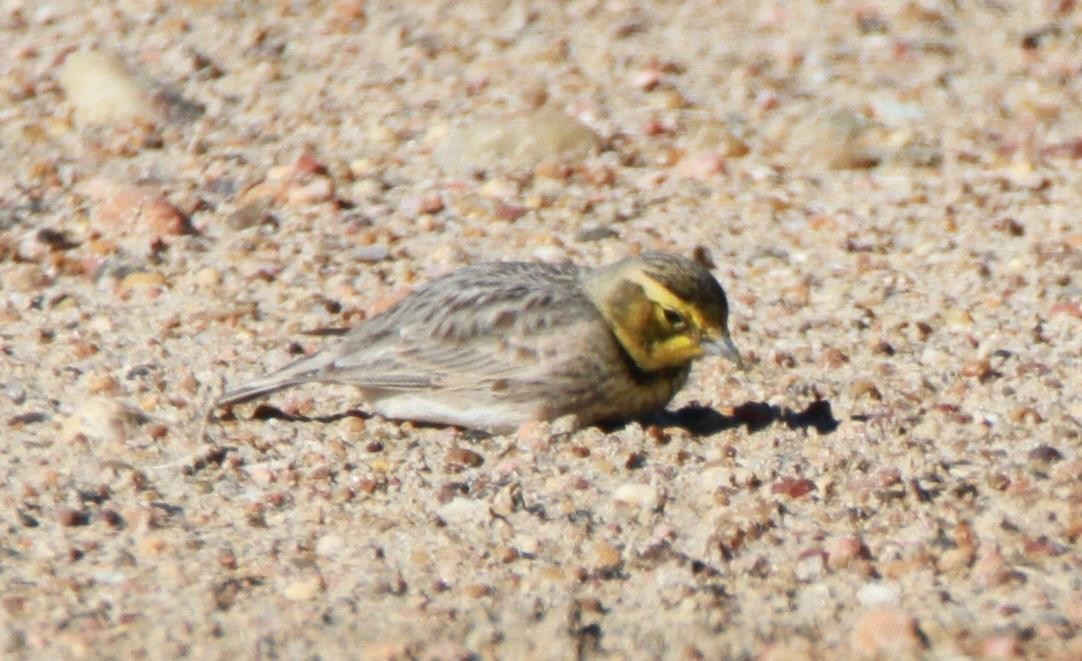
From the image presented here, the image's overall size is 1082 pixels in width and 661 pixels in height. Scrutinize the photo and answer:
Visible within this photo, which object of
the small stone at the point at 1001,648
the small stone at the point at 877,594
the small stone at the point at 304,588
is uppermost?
the small stone at the point at 304,588

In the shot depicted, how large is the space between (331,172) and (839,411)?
10.5ft

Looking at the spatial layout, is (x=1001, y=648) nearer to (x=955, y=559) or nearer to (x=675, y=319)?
(x=955, y=559)

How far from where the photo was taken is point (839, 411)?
22.9ft

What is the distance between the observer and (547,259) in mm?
8445

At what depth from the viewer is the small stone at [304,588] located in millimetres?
5500

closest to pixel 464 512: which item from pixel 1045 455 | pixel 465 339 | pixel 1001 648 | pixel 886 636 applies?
pixel 465 339

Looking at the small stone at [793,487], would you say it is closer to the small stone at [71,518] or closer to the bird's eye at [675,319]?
the bird's eye at [675,319]

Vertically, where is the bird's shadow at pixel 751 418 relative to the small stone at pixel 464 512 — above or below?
below

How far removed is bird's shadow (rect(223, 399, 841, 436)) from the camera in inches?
269

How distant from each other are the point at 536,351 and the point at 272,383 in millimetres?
887

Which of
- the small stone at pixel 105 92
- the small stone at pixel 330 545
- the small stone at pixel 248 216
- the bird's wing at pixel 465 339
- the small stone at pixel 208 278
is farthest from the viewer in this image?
the small stone at pixel 105 92

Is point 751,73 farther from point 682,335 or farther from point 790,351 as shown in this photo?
point 682,335

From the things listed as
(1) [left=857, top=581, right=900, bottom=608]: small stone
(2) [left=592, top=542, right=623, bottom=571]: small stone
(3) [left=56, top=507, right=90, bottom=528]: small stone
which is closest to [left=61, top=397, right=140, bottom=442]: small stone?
(3) [left=56, top=507, right=90, bottom=528]: small stone

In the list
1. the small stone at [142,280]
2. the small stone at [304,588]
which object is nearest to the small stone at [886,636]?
the small stone at [304,588]
